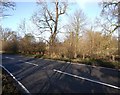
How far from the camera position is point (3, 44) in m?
70.5

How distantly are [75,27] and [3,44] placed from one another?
2838 cm

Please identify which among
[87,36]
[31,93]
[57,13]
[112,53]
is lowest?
[31,93]

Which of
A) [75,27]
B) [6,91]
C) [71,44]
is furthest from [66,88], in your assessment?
[75,27]

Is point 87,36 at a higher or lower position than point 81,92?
higher

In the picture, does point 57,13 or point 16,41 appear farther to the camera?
point 16,41

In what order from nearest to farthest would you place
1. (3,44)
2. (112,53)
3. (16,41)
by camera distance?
(112,53) < (16,41) < (3,44)

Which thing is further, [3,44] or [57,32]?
[3,44]

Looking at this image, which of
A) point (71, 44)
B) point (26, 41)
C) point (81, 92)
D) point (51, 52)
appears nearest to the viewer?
point (81, 92)

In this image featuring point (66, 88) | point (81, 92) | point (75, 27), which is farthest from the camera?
point (75, 27)

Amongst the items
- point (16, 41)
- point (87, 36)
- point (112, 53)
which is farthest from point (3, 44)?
point (112, 53)

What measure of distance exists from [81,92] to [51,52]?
3188 cm

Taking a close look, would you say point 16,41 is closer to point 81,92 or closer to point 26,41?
point 26,41

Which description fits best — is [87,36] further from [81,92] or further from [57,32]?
[81,92]

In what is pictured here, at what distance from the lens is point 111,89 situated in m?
11.0
